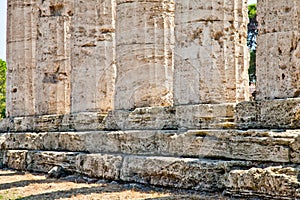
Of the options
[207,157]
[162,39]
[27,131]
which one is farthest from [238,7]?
[27,131]

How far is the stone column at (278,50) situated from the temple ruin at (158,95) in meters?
0.02

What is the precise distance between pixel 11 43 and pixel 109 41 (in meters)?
4.77

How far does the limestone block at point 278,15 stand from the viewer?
9625 millimetres

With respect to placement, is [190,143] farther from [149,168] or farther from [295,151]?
[295,151]

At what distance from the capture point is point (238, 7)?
1156cm

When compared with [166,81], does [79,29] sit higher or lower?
higher

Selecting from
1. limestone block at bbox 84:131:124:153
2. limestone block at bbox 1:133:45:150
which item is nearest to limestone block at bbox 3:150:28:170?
limestone block at bbox 1:133:45:150

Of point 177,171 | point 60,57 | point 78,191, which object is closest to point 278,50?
point 177,171

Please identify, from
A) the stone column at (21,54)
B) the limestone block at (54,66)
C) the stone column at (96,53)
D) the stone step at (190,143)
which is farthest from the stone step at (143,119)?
the stone column at (21,54)

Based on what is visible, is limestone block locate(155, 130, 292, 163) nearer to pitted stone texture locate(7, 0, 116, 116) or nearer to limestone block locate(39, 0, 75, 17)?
pitted stone texture locate(7, 0, 116, 116)

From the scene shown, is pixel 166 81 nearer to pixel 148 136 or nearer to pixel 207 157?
pixel 148 136

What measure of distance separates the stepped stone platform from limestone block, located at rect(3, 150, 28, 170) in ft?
1.29

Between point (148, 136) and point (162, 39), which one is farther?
point (162, 39)

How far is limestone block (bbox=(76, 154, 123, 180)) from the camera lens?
40.7 feet
